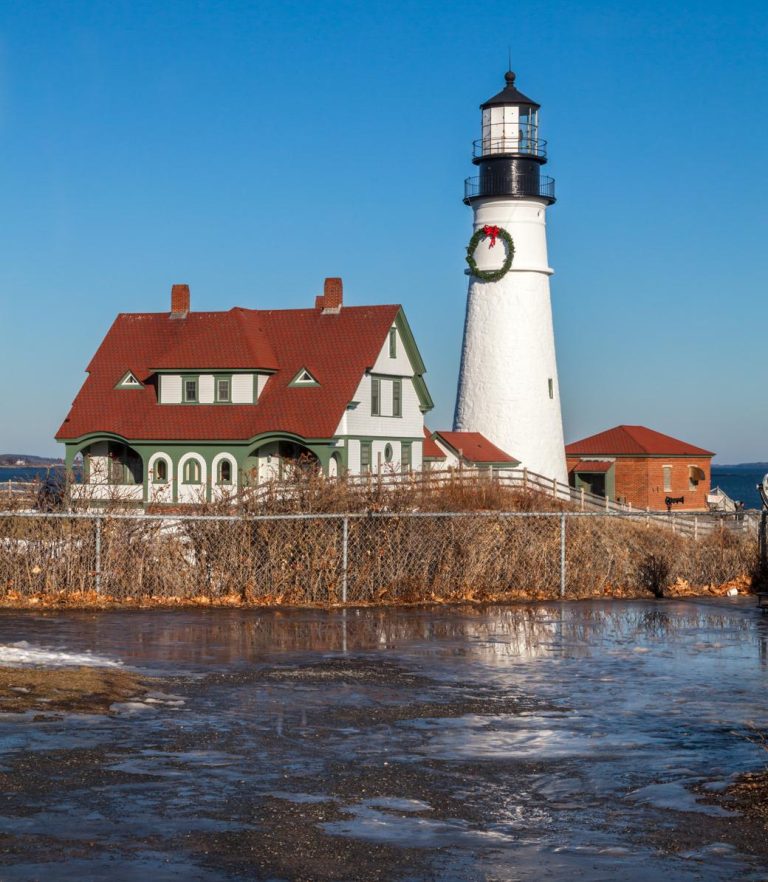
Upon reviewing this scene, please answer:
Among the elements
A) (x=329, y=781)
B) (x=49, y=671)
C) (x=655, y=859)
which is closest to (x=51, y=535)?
(x=49, y=671)

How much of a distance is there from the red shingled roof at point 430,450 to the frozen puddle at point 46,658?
35.2 meters

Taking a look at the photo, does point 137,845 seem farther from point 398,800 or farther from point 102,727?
point 102,727

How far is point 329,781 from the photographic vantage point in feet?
30.8

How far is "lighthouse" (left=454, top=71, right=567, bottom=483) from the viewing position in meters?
48.0

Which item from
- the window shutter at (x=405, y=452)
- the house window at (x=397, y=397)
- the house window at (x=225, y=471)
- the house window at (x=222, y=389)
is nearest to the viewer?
Answer: the house window at (x=225, y=471)

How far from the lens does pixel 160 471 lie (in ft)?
152

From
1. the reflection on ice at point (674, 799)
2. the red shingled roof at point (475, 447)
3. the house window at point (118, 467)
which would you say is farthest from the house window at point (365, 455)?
the reflection on ice at point (674, 799)

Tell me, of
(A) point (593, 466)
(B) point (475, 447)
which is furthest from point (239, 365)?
(A) point (593, 466)

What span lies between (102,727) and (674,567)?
1424cm

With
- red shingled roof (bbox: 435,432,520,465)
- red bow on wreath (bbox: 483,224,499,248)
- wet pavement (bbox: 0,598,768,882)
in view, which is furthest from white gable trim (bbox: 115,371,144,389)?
wet pavement (bbox: 0,598,768,882)

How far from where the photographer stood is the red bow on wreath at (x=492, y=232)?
48531mm

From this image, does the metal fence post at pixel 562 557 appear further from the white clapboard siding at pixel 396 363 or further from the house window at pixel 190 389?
the house window at pixel 190 389

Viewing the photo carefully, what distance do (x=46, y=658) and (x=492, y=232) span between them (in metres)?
36.5

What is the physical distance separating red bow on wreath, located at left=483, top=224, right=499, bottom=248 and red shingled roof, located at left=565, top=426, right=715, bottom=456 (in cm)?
1965
